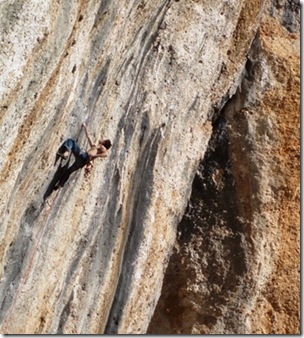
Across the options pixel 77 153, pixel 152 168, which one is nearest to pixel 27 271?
pixel 77 153

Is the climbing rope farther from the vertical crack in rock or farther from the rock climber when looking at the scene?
the vertical crack in rock

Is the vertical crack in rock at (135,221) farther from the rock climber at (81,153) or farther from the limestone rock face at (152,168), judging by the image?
the rock climber at (81,153)

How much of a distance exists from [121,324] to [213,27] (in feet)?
13.9

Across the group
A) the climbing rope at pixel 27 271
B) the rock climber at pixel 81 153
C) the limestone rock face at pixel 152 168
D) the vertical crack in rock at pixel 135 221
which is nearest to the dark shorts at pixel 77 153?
the rock climber at pixel 81 153

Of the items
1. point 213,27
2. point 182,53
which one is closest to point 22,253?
point 182,53

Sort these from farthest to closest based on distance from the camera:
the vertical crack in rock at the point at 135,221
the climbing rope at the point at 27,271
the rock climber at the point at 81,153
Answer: the vertical crack in rock at the point at 135,221
the rock climber at the point at 81,153
the climbing rope at the point at 27,271

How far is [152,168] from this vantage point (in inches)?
409

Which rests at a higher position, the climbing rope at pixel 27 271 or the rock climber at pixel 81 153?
the rock climber at pixel 81 153

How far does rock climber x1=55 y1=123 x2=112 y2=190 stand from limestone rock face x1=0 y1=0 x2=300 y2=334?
94 millimetres

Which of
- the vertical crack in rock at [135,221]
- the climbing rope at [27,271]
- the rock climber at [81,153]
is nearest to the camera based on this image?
the climbing rope at [27,271]

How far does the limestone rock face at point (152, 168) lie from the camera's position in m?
8.38

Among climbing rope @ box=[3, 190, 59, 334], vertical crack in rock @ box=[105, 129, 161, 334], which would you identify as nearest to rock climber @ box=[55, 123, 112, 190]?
climbing rope @ box=[3, 190, 59, 334]

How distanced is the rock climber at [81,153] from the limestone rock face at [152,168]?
0.31 feet

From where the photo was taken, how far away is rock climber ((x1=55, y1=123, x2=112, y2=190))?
8.90m
